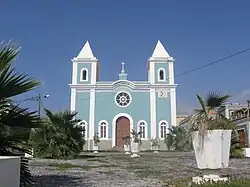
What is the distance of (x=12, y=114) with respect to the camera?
605 cm

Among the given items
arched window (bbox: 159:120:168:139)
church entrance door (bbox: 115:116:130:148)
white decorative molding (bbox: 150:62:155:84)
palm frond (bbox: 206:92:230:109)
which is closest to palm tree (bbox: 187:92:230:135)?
palm frond (bbox: 206:92:230:109)

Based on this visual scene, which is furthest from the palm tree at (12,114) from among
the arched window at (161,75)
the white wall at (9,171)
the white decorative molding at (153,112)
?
→ the arched window at (161,75)

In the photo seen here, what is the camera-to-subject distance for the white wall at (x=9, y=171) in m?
4.51

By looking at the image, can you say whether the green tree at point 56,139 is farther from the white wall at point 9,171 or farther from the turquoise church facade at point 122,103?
the turquoise church facade at point 122,103

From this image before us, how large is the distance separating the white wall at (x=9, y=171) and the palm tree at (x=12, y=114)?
102 cm

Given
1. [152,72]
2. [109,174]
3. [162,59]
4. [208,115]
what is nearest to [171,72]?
[162,59]

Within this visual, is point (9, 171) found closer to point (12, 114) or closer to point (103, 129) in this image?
point (12, 114)

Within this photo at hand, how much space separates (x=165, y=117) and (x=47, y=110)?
28.0 metres

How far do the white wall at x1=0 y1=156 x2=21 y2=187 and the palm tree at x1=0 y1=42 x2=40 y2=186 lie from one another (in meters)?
1.02

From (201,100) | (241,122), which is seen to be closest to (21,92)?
(201,100)

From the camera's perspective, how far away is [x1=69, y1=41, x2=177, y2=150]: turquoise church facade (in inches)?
1826

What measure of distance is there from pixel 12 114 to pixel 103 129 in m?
41.2

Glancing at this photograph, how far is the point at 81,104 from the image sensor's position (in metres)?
47.1

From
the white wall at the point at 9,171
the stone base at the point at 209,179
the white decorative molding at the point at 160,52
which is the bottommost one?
the stone base at the point at 209,179
